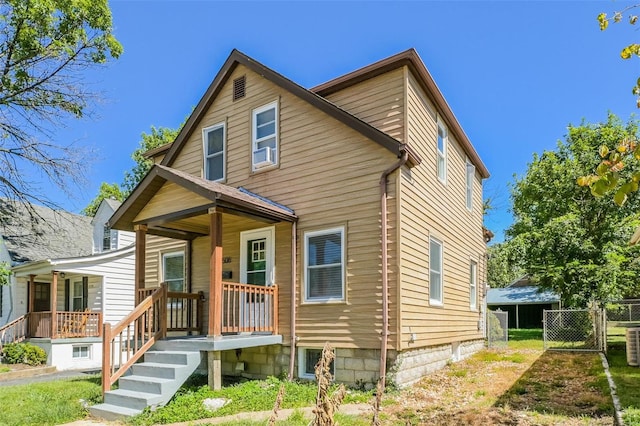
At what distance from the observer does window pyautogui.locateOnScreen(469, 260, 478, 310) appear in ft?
50.3

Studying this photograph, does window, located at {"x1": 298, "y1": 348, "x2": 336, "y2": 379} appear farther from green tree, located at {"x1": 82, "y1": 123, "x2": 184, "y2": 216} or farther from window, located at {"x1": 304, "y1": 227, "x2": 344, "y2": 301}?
green tree, located at {"x1": 82, "y1": 123, "x2": 184, "y2": 216}

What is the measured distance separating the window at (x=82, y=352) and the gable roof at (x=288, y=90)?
8462 mm

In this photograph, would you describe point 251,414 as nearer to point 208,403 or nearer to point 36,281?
point 208,403

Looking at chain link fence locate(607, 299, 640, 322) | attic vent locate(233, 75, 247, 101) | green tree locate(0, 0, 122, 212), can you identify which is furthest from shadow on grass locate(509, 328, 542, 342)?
green tree locate(0, 0, 122, 212)

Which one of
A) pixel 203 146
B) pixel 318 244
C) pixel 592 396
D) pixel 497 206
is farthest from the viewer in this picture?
pixel 497 206

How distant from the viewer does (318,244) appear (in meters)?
10.2

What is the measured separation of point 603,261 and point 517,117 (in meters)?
14.6

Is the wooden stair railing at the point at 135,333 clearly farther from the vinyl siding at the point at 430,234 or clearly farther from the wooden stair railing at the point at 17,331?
the wooden stair railing at the point at 17,331

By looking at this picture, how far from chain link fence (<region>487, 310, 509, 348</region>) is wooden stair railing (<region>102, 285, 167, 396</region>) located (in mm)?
12308

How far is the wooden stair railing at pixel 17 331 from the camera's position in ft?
57.5

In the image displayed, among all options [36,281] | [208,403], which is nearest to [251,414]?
[208,403]

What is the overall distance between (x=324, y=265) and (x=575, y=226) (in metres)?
14.7

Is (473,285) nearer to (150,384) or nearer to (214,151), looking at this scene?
(214,151)

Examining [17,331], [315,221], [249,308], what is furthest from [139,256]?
[17,331]
